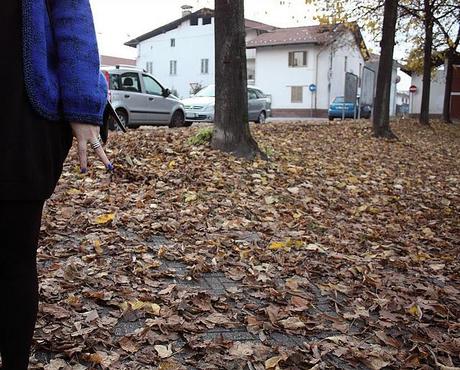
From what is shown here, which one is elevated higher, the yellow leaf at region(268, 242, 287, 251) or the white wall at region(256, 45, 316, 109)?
the white wall at region(256, 45, 316, 109)

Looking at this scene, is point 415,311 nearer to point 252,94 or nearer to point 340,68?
point 252,94

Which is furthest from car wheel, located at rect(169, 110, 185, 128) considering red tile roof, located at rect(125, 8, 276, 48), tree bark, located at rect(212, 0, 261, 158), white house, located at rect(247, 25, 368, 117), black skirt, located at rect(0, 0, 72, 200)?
red tile roof, located at rect(125, 8, 276, 48)

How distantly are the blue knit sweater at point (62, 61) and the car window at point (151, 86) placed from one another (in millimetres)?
14138

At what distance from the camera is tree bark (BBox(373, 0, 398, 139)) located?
44.6ft

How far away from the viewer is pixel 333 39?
76.8ft

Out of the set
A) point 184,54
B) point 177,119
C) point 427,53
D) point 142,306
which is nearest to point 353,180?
point 142,306

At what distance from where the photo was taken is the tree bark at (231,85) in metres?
7.23

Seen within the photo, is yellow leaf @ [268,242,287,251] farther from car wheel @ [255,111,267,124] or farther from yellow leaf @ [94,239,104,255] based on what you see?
car wheel @ [255,111,267,124]

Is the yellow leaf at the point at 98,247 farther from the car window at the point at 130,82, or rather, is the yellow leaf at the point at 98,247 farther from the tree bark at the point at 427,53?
the tree bark at the point at 427,53

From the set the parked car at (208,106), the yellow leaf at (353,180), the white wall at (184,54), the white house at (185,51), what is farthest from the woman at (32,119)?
the white wall at (184,54)

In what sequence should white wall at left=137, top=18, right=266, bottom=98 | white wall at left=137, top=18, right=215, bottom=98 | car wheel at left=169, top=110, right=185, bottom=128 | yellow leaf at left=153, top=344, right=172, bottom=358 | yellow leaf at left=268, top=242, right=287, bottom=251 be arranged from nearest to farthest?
yellow leaf at left=153, top=344, right=172, bottom=358 < yellow leaf at left=268, top=242, right=287, bottom=251 < car wheel at left=169, top=110, right=185, bottom=128 < white wall at left=137, top=18, right=266, bottom=98 < white wall at left=137, top=18, right=215, bottom=98

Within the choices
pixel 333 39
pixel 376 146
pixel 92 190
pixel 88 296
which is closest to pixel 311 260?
pixel 88 296

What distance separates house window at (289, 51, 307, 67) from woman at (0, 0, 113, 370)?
141 feet

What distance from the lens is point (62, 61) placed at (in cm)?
163
